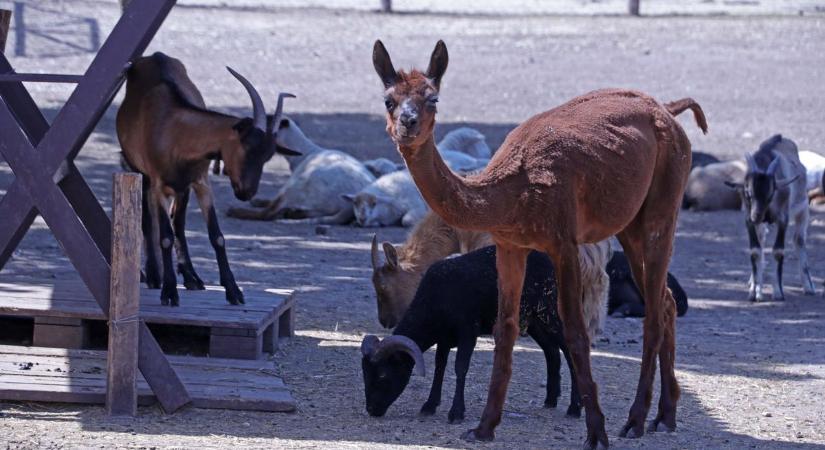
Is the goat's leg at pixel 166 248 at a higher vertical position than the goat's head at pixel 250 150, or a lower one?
lower

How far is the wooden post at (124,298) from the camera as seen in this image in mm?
7102

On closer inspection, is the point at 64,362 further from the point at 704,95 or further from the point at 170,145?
the point at 704,95

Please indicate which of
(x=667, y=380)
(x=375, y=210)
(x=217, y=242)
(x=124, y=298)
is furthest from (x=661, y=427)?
(x=375, y=210)

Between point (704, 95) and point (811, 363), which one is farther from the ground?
point (704, 95)

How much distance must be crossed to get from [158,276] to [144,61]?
5.23 ft

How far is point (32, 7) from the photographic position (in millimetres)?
26641

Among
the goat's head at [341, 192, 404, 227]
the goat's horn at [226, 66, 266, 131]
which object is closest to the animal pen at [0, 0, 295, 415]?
the goat's horn at [226, 66, 266, 131]

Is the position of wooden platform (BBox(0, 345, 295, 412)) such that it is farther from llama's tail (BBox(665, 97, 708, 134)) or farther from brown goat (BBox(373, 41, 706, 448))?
llama's tail (BBox(665, 97, 708, 134))

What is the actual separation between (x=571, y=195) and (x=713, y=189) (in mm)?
10795

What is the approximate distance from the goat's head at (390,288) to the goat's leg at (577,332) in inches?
136

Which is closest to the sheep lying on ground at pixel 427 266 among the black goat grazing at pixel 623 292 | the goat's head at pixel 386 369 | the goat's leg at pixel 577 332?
the black goat grazing at pixel 623 292

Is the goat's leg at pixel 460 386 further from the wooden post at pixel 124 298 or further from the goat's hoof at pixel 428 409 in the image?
the wooden post at pixel 124 298

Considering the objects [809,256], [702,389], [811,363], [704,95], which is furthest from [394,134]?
[704,95]

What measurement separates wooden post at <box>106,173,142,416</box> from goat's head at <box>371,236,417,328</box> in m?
3.41
